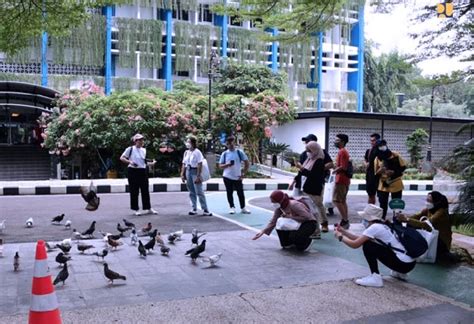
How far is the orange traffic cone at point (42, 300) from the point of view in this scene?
11.1ft

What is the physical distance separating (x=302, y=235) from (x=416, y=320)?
2472 mm

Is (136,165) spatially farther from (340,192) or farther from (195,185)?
(340,192)

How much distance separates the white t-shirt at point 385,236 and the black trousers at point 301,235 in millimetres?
1521

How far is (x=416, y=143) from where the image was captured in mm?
25594

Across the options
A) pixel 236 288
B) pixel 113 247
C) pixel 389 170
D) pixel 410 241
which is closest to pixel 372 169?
pixel 389 170

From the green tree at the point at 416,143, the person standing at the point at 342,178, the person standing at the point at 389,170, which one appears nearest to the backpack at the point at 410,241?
the person standing at the point at 342,178

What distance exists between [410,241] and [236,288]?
6.41 ft

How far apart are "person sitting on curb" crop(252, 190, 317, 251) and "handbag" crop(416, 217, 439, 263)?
1444 mm

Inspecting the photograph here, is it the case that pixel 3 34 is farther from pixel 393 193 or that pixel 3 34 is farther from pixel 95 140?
pixel 95 140

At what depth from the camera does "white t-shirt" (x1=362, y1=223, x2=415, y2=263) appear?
Answer: 17.0 feet

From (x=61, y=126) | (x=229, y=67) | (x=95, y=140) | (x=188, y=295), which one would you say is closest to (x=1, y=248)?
(x=188, y=295)

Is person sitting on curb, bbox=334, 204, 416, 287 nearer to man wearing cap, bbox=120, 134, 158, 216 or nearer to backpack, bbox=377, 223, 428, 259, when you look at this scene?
backpack, bbox=377, 223, 428, 259

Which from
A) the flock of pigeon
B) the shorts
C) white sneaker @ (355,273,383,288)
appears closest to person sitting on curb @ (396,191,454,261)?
white sneaker @ (355,273,383,288)

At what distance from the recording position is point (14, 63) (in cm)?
3234
